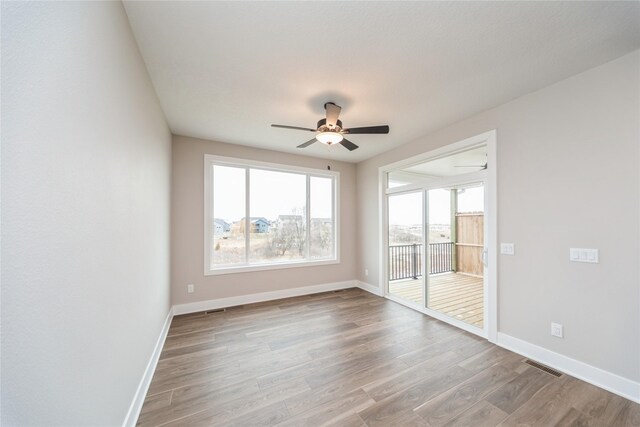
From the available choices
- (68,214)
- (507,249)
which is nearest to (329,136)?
(68,214)

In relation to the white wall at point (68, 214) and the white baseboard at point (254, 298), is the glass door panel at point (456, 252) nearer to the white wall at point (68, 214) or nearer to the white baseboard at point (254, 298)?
the white baseboard at point (254, 298)

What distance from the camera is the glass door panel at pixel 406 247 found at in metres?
4.01

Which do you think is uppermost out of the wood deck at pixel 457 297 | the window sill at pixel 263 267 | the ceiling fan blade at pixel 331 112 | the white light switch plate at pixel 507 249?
the ceiling fan blade at pixel 331 112

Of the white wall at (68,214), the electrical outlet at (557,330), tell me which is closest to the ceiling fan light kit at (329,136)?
the white wall at (68,214)

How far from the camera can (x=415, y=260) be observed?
4293 millimetres

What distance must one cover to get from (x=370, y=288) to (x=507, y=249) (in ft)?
8.68

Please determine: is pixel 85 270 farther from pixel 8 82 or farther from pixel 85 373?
pixel 8 82

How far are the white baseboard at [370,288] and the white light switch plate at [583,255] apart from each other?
2807 millimetres

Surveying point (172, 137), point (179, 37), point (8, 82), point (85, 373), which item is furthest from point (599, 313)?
point (172, 137)

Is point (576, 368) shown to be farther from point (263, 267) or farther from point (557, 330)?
point (263, 267)

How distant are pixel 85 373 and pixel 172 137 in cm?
351

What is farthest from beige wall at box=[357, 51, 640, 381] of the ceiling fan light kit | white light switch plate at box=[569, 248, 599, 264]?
the ceiling fan light kit

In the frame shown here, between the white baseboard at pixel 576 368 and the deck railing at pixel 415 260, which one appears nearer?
the white baseboard at pixel 576 368

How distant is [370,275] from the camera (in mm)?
4879
